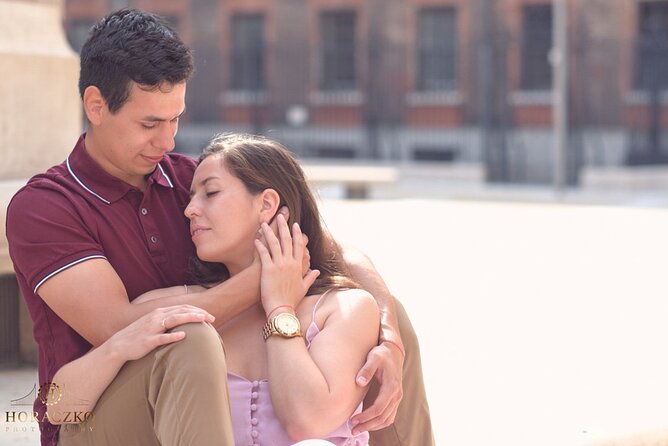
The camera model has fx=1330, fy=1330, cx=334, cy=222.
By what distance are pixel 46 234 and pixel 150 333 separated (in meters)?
0.36

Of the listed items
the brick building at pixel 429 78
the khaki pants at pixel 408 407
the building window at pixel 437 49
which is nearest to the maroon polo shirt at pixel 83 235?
the khaki pants at pixel 408 407

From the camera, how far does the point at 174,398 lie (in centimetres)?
274

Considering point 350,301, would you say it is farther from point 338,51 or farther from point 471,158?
point 338,51

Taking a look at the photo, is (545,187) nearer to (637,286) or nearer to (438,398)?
(637,286)

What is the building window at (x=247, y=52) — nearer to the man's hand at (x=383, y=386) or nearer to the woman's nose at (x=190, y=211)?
the woman's nose at (x=190, y=211)

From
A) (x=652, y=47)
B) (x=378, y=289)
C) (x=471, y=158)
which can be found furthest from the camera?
(x=471, y=158)

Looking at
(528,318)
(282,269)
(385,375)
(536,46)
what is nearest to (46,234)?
(282,269)

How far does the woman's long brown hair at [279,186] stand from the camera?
3219mm

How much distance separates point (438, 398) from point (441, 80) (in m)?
21.9

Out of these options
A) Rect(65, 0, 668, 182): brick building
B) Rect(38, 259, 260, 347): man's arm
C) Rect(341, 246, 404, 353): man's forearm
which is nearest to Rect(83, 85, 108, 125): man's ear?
Rect(38, 259, 260, 347): man's arm

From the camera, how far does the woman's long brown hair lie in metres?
3.22

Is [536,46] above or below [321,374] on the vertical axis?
above

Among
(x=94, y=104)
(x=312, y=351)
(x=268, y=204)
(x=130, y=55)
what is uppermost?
(x=130, y=55)

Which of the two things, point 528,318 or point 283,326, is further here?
point 528,318
